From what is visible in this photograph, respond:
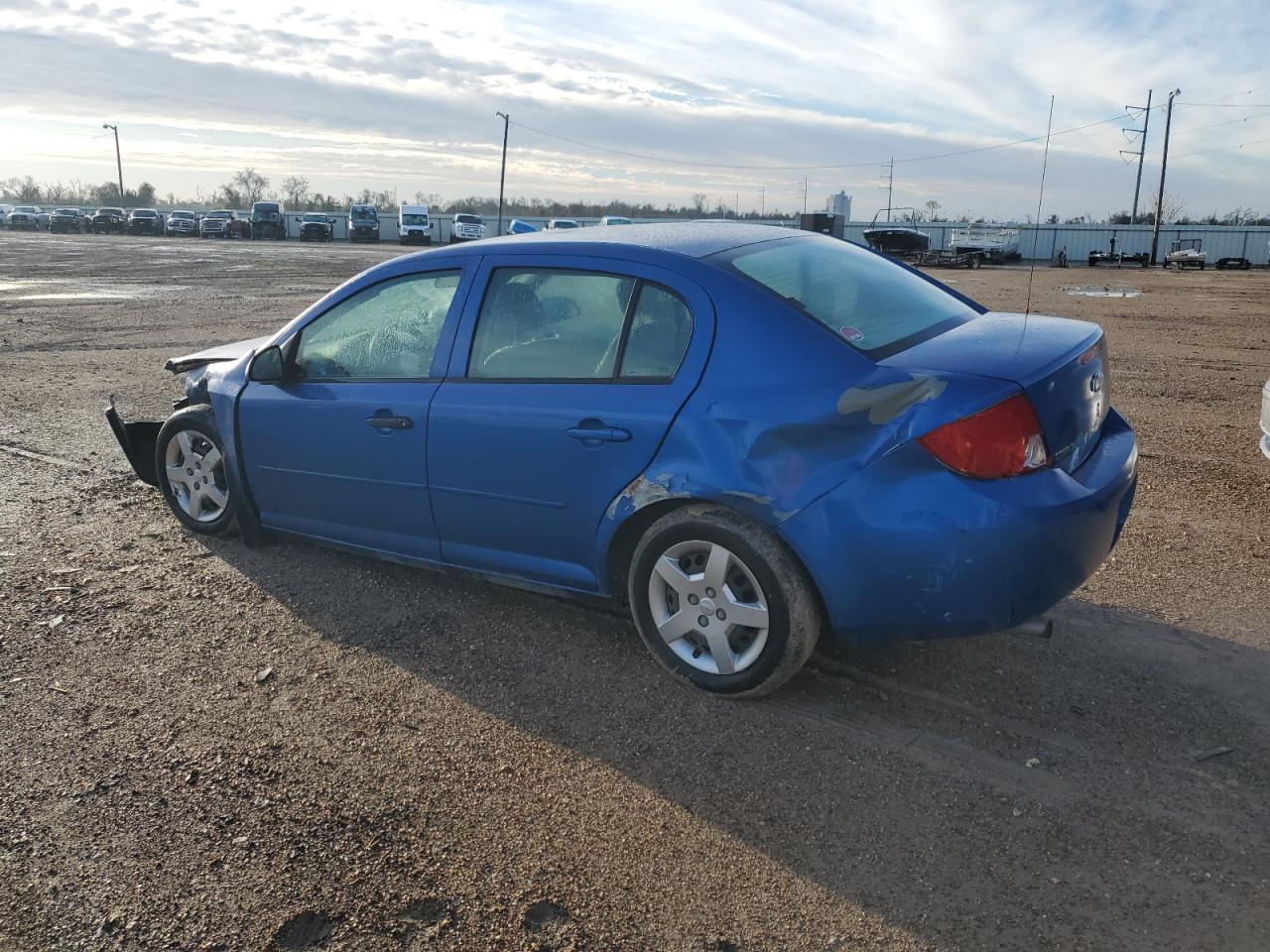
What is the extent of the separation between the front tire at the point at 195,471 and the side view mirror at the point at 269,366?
59cm

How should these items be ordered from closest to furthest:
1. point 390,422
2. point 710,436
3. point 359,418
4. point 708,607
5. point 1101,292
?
1. point 710,436
2. point 708,607
3. point 390,422
4. point 359,418
5. point 1101,292

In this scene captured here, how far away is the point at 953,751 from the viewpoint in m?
3.14

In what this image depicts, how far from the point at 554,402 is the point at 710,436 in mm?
663

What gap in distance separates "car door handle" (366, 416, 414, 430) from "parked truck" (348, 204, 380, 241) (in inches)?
2233

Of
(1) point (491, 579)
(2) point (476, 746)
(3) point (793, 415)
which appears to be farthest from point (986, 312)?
(2) point (476, 746)

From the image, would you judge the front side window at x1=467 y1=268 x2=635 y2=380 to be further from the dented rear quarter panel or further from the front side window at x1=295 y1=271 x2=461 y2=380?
the dented rear quarter panel

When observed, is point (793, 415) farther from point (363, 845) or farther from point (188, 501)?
point (188, 501)

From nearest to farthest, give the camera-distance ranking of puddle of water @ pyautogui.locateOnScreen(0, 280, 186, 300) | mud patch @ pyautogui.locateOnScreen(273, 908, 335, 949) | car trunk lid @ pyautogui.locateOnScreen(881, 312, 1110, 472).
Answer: mud patch @ pyautogui.locateOnScreen(273, 908, 335, 949) < car trunk lid @ pyautogui.locateOnScreen(881, 312, 1110, 472) < puddle of water @ pyautogui.locateOnScreen(0, 280, 186, 300)

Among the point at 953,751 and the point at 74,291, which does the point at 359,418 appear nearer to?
the point at 953,751

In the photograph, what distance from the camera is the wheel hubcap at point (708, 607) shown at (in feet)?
10.9

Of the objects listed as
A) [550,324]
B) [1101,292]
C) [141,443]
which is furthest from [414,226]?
[550,324]

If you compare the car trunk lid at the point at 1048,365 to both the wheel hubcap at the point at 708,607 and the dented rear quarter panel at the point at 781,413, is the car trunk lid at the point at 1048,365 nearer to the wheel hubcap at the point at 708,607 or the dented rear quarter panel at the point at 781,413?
the dented rear quarter panel at the point at 781,413

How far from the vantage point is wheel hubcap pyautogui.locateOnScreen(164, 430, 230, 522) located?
199 inches

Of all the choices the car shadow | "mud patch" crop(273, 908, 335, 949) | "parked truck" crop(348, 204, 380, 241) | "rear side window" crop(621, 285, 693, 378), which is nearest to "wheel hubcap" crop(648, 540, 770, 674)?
the car shadow
